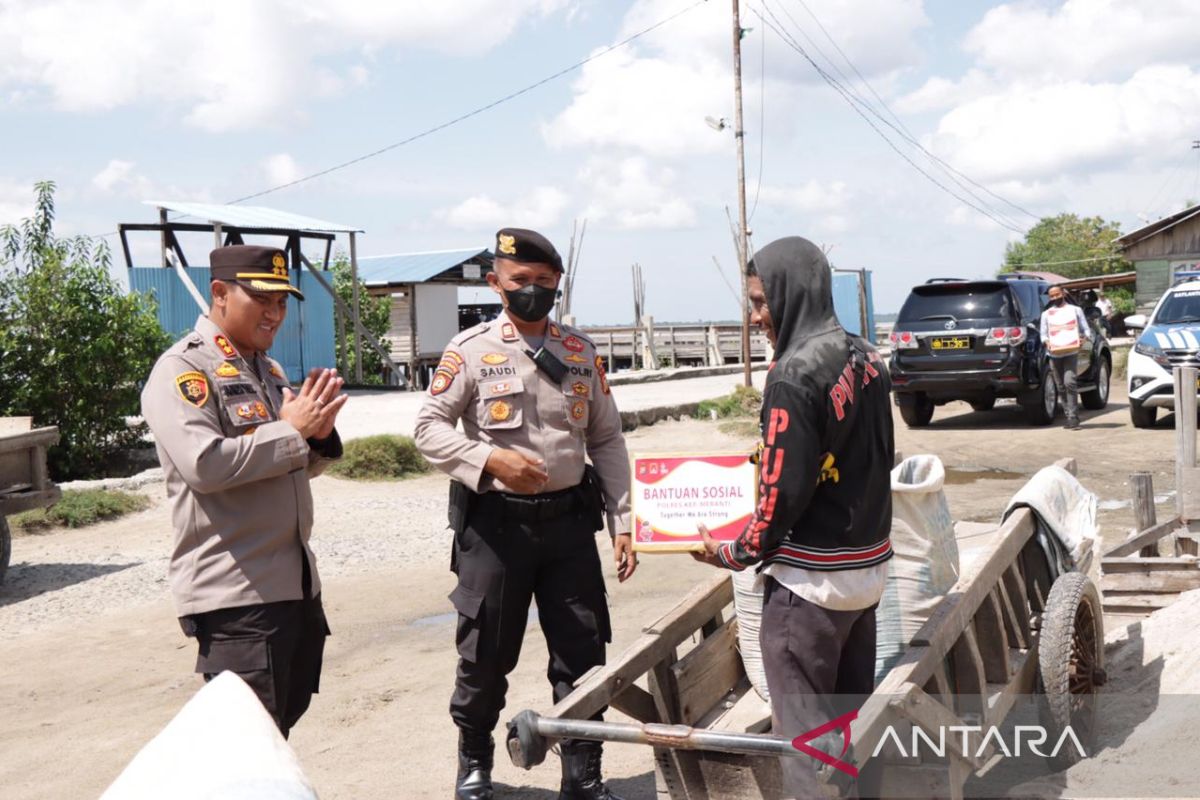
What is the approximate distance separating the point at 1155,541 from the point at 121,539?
7.71 meters

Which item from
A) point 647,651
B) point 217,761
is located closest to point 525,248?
point 647,651

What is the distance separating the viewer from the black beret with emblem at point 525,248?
13.3 ft

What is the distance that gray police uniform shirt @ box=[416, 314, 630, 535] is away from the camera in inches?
159

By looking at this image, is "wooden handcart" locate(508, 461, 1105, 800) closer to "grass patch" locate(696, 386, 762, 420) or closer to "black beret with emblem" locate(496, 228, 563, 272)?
"black beret with emblem" locate(496, 228, 563, 272)

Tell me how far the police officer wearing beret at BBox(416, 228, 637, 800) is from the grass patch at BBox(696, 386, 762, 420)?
43.5 feet

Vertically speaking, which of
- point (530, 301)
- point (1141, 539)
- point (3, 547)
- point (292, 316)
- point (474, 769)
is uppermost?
point (292, 316)

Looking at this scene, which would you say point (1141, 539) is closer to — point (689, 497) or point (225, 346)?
point (689, 497)

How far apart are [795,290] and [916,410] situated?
13112 millimetres

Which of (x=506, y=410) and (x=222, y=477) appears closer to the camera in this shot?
(x=222, y=477)

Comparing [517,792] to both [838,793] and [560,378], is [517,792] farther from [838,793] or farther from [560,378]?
[838,793]

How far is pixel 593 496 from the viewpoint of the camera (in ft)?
13.7

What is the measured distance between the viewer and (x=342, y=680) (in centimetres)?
581

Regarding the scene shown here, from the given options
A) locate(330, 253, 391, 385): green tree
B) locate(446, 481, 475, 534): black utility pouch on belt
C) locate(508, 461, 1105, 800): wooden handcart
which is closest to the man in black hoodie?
locate(508, 461, 1105, 800): wooden handcart

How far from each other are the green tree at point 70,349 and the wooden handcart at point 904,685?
9.95 m
